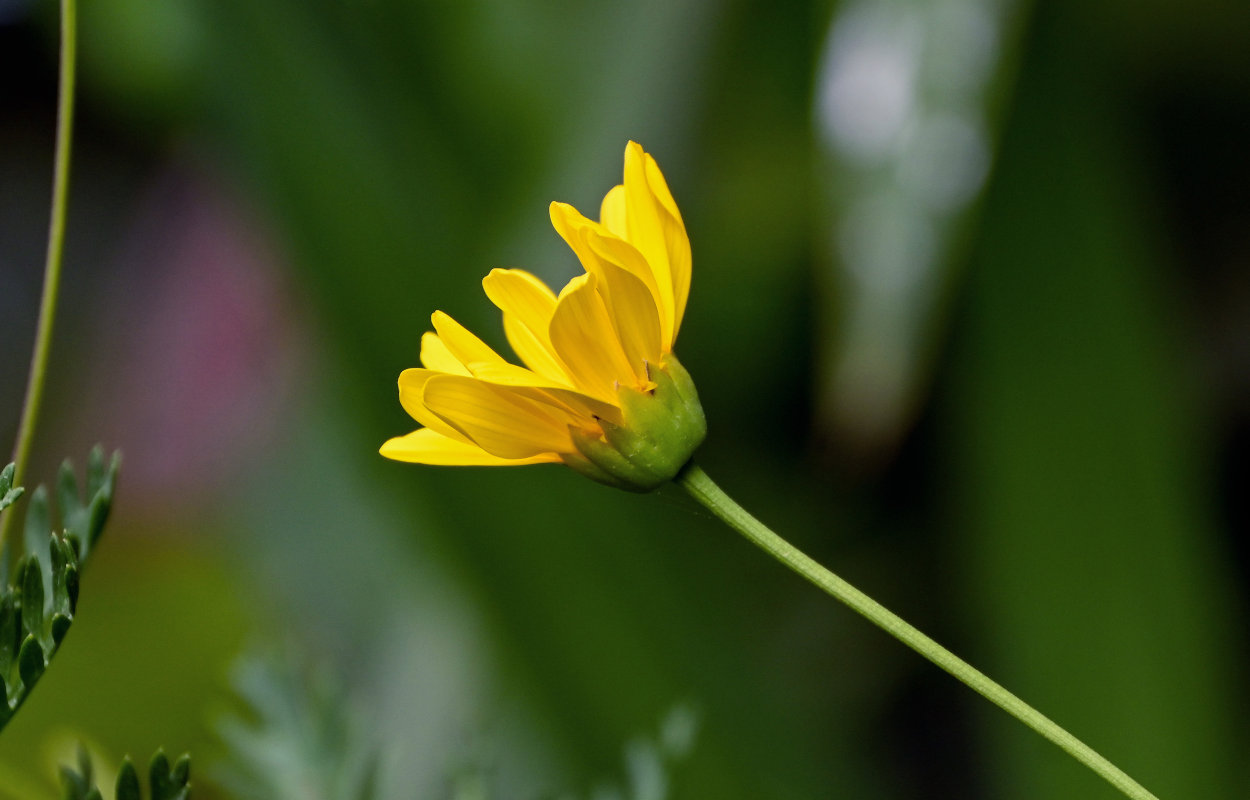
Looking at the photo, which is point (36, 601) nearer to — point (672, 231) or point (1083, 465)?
point (672, 231)

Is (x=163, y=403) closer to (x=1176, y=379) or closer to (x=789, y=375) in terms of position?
(x=789, y=375)

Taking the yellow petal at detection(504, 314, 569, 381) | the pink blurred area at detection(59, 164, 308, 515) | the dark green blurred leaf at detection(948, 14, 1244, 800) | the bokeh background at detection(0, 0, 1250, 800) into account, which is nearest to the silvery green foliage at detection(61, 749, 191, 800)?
the yellow petal at detection(504, 314, 569, 381)

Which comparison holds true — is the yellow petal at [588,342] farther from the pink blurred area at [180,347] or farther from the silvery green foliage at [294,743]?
the pink blurred area at [180,347]

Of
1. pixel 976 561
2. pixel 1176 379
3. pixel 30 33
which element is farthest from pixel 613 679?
pixel 30 33

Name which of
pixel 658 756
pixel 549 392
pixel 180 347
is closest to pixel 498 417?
pixel 549 392

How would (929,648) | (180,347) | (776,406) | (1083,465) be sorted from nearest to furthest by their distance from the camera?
1. (929,648)
2. (1083,465)
3. (776,406)
4. (180,347)
